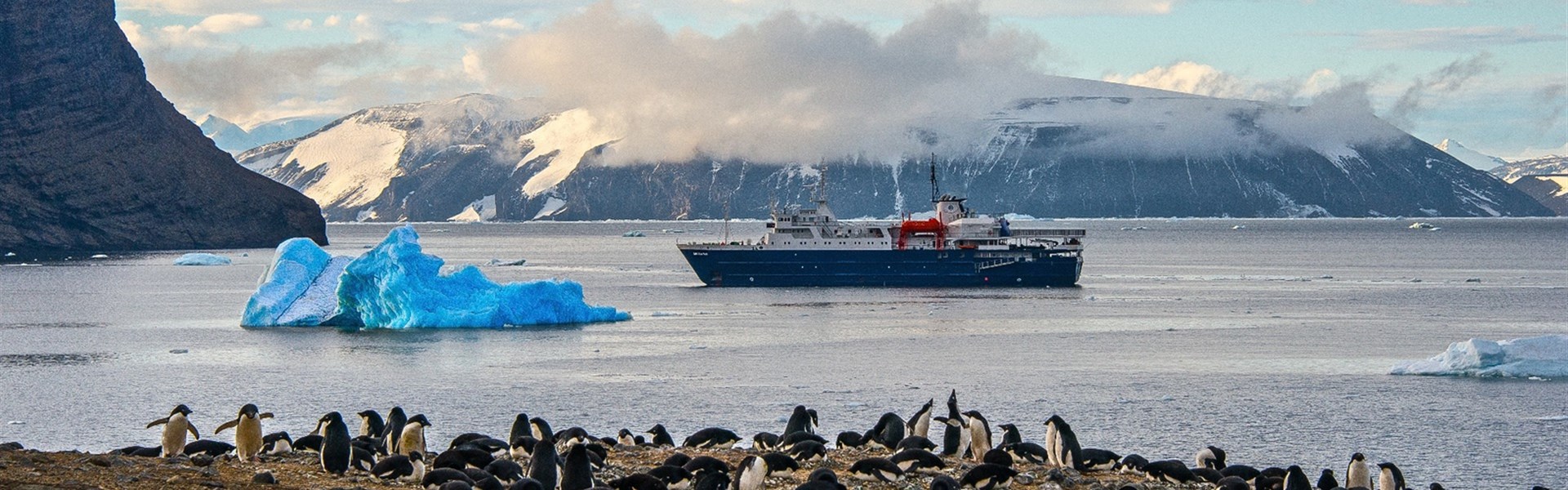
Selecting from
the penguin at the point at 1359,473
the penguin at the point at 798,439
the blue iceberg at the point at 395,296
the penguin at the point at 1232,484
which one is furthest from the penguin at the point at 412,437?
the blue iceberg at the point at 395,296

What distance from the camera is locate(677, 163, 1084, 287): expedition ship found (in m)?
76.9

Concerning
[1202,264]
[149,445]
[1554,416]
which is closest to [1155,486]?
[1554,416]

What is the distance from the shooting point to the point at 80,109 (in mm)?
134500

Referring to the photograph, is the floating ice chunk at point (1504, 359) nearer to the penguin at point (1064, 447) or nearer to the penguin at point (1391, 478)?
the penguin at point (1391, 478)

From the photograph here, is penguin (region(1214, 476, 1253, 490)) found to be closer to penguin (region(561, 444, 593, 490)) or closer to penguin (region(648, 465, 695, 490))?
penguin (region(648, 465, 695, 490))

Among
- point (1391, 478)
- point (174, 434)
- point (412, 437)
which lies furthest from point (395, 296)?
point (1391, 478)

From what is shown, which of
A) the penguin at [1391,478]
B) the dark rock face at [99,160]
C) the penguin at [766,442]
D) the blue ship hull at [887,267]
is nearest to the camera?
Answer: the penguin at [1391,478]

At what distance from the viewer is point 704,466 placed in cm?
1816

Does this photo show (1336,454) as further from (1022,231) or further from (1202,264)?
(1202,264)

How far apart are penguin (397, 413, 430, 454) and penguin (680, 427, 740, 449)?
3815 mm

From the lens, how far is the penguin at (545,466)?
1728cm

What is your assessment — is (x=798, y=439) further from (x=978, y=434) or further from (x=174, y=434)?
(x=174, y=434)

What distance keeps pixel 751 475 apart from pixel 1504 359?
23725mm

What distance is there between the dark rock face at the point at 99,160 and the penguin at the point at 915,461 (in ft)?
401
